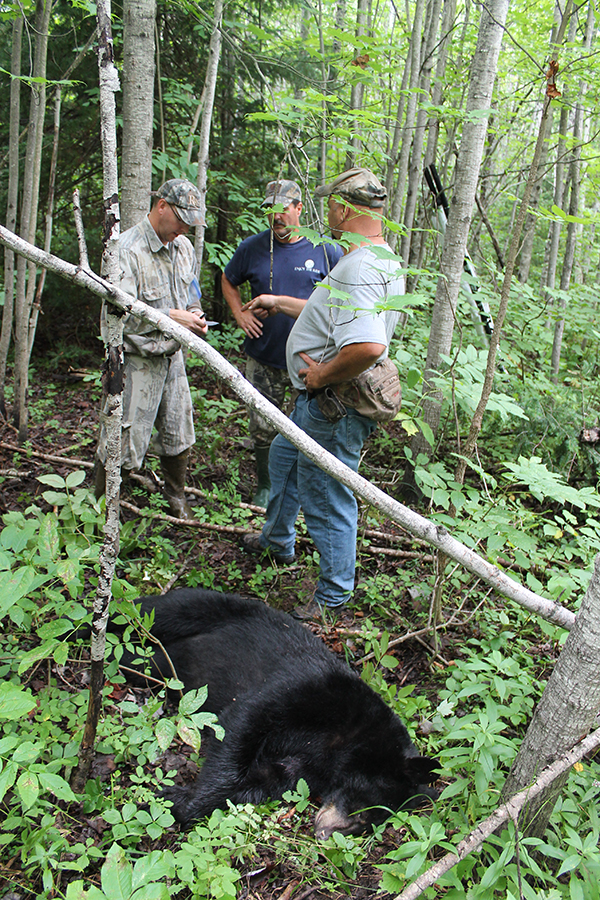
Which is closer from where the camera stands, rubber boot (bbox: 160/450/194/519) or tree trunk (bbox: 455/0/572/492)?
tree trunk (bbox: 455/0/572/492)

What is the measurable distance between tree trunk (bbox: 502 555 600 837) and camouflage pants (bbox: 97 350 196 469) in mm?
3247

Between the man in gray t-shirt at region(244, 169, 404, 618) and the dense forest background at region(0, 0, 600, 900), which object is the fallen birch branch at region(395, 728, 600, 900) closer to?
the dense forest background at region(0, 0, 600, 900)

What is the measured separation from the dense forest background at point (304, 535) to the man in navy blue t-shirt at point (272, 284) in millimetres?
425

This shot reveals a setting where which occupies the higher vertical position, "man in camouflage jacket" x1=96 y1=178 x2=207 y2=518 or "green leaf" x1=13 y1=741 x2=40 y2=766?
"man in camouflage jacket" x1=96 y1=178 x2=207 y2=518

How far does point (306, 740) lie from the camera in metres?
2.57

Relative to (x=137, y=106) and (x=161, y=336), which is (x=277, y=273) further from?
(x=137, y=106)

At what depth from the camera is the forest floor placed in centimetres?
233

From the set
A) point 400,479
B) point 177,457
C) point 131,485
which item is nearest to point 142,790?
point 177,457

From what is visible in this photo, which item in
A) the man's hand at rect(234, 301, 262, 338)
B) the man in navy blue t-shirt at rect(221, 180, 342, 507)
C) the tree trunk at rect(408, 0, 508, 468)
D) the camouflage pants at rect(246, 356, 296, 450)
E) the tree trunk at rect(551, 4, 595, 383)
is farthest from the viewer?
the tree trunk at rect(551, 4, 595, 383)

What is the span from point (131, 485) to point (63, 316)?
164 inches

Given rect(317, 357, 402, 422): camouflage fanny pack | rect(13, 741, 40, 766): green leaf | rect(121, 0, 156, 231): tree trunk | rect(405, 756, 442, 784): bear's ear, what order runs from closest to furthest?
rect(13, 741, 40, 766): green leaf
rect(405, 756, 442, 784): bear's ear
rect(317, 357, 402, 422): camouflage fanny pack
rect(121, 0, 156, 231): tree trunk

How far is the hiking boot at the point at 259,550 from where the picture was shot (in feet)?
13.7

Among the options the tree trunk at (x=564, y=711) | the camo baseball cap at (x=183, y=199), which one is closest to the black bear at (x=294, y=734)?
the tree trunk at (x=564, y=711)

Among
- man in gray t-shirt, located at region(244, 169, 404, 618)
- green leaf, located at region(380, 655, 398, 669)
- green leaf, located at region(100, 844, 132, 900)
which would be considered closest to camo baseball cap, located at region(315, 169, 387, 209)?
man in gray t-shirt, located at region(244, 169, 404, 618)
